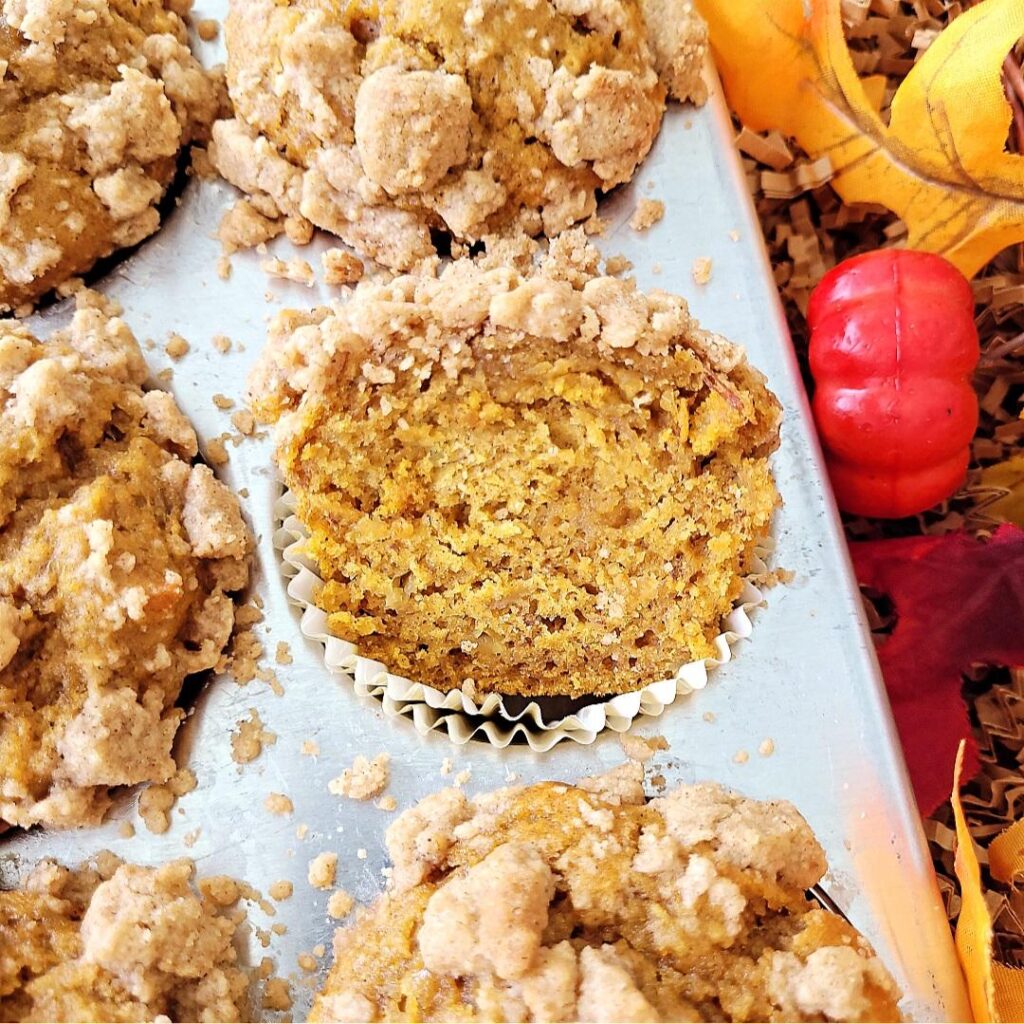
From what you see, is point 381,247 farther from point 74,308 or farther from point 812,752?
point 812,752

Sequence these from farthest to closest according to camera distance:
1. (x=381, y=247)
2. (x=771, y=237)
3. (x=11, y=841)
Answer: (x=771, y=237)
(x=381, y=247)
(x=11, y=841)

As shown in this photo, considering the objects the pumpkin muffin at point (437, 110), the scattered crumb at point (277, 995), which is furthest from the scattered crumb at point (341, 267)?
the scattered crumb at point (277, 995)

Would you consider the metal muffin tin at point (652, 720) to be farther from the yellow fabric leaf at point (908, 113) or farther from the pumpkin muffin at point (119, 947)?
the yellow fabric leaf at point (908, 113)

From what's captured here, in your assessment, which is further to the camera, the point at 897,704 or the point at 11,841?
the point at 897,704

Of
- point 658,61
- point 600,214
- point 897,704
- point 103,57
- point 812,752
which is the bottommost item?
point 897,704

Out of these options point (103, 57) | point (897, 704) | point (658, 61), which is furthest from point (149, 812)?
point (658, 61)

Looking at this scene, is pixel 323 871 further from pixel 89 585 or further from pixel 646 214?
pixel 646 214

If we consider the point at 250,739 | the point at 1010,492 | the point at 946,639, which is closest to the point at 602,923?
the point at 250,739
